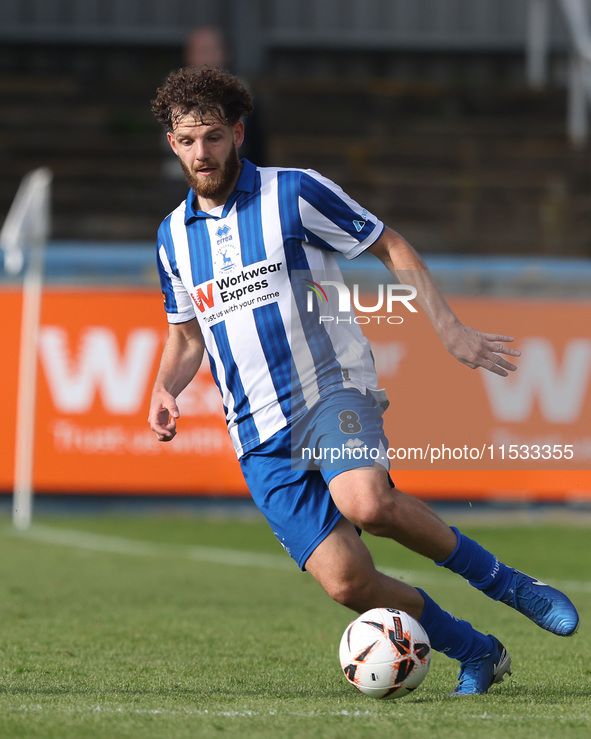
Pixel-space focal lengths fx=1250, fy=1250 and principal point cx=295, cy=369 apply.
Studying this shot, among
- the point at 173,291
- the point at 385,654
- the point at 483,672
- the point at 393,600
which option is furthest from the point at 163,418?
the point at 483,672

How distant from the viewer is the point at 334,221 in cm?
414

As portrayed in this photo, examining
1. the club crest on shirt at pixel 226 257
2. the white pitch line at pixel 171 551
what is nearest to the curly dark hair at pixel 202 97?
the club crest on shirt at pixel 226 257

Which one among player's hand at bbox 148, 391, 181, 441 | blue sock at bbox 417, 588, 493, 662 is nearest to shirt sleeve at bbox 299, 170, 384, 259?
player's hand at bbox 148, 391, 181, 441

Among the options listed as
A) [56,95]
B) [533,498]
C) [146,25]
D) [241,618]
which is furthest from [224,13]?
[241,618]

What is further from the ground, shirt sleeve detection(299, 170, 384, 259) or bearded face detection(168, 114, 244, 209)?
bearded face detection(168, 114, 244, 209)

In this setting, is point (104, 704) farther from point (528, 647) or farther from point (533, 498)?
point (533, 498)

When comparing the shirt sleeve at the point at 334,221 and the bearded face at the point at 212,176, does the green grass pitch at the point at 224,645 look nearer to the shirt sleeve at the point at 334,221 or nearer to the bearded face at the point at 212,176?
the shirt sleeve at the point at 334,221

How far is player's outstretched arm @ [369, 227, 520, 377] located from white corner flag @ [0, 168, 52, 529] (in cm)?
622

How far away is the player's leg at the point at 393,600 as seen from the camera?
13.0 feet

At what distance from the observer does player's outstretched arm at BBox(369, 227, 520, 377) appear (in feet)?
12.6

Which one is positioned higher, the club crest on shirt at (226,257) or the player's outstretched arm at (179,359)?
the club crest on shirt at (226,257)

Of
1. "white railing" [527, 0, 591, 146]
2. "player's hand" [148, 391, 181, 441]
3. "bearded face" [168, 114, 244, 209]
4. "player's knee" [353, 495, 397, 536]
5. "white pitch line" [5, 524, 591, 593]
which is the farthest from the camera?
"white railing" [527, 0, 591, 146]

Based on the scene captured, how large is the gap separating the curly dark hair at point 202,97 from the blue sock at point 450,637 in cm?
173

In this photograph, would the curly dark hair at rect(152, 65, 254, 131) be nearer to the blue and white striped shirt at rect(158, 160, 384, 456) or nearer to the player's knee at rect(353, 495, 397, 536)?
the blue and white striped shirt at rect(158, 160, 384, 456)
